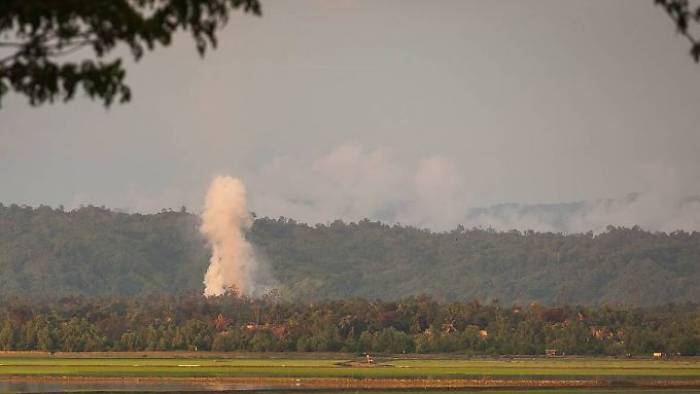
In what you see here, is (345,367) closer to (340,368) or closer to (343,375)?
(340,368)

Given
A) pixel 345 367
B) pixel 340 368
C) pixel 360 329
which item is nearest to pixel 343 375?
pixel 340 368

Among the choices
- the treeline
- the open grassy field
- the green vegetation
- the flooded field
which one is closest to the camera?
the flooded field

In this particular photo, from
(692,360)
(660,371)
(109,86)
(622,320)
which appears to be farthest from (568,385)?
(622,320)

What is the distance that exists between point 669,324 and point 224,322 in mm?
41756

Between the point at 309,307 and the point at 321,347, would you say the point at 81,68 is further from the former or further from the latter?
the point at 309,307

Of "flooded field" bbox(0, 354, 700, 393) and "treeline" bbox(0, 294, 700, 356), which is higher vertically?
"treeline" bbox(0, 294, 700, 356)

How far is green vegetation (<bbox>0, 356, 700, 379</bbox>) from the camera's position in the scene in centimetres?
9012

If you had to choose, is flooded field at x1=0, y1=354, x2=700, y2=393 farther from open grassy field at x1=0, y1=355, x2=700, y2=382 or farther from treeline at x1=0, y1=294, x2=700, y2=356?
treeline at x1=0, y1=294, x2=700, y2=356

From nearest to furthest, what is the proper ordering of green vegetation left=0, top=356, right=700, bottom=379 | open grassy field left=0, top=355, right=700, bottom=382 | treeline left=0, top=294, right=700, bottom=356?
open grassy field left=0, top=355, right=700, bottom=382
green vegetation left=0, top=356, right=700, bottom=379
treeline left=0, top=294, right=700, bottom=356

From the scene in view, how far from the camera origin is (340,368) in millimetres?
97875

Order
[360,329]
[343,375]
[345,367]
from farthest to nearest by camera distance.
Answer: [360,329] < [345,367] < [343,375]

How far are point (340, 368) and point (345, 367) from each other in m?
1.60

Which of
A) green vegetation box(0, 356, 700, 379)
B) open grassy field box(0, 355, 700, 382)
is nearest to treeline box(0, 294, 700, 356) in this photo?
open grassy field box(0, 355, 700, 382)

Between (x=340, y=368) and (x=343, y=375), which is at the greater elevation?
(x=340, y=368)
